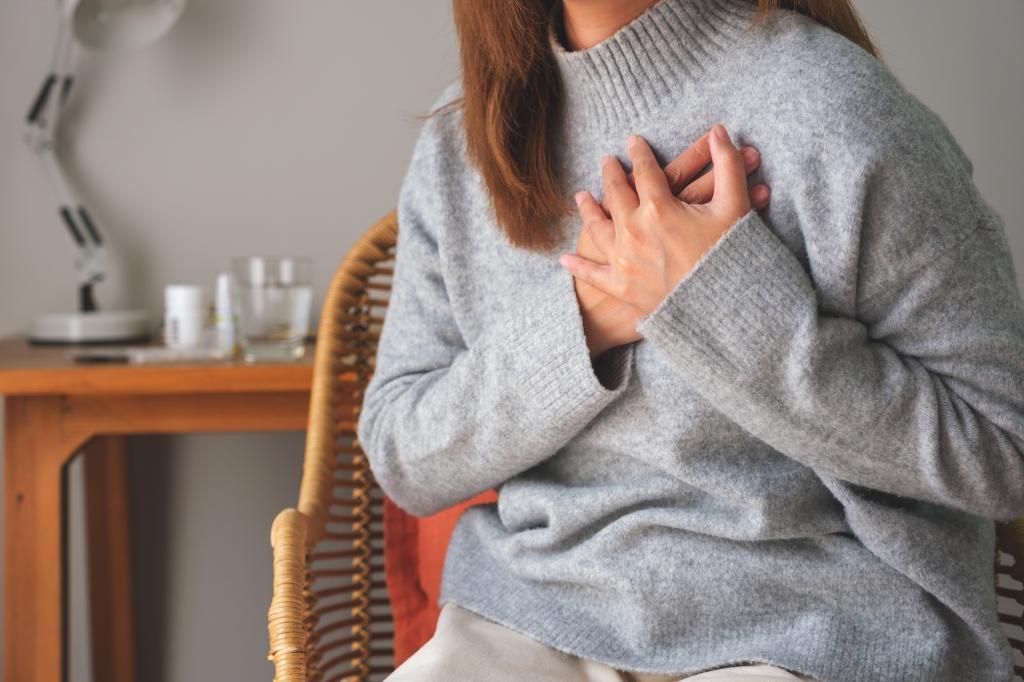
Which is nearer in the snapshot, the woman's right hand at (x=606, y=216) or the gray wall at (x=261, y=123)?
the woman's right hand at (x=606, y=216)

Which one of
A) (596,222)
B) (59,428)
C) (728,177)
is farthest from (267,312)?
(728,177)

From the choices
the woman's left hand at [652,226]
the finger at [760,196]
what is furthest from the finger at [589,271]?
the finger at [760,196]

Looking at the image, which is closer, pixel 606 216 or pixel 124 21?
pixel 606 216

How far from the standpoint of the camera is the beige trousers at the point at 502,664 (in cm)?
81

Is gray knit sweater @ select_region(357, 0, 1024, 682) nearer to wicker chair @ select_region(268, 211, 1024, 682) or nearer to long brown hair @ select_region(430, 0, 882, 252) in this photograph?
long brown hair @ select_region(430, 0, 882, 252)

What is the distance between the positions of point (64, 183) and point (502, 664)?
110cm

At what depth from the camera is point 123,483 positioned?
1680mm

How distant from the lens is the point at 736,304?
738 millimetres

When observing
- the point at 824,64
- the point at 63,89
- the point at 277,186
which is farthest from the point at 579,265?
the point at 63,89

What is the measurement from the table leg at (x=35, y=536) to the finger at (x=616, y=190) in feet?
2.82

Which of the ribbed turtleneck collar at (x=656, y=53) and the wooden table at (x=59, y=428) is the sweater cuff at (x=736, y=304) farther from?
the wooden table at (x=59, y=428)

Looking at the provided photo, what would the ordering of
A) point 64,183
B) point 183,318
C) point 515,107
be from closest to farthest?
point 515,107
point 183,318
point 64,183

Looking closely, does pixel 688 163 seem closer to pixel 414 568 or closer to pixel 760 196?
pixel 760 196

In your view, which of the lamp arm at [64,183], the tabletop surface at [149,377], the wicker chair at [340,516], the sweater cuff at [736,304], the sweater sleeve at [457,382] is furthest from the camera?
A: the lamp arm at [64,183]
